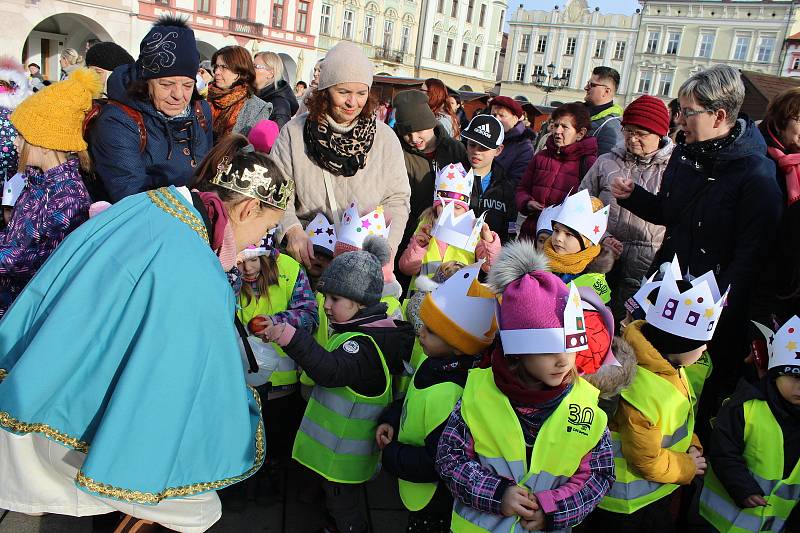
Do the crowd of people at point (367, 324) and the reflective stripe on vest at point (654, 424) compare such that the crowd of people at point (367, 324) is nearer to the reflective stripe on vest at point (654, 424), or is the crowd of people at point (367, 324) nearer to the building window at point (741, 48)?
the reflective stripe on vest at point (654, 424)

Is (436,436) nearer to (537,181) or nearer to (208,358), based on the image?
(208,358)

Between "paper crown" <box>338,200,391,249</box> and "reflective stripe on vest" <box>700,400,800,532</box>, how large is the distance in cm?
206

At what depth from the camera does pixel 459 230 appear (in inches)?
165

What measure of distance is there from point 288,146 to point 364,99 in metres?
0.54

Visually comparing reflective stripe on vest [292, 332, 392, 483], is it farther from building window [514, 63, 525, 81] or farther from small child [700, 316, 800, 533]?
building window [514, 63, 525, 81]

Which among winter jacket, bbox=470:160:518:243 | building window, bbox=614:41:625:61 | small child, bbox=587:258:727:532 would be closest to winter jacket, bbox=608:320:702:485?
small child, bbox=587:258:727:532

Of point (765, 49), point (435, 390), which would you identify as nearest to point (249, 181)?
point (435, 390)

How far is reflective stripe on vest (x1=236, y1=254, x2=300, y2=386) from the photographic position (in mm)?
3293

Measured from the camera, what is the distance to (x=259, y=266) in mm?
3291

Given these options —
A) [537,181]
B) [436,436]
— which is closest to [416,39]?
[537,181]

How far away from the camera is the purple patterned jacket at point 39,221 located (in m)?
3.06

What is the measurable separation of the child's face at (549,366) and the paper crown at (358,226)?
1512mm

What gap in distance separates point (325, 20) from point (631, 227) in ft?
146

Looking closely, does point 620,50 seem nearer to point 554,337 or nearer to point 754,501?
point 754,501
